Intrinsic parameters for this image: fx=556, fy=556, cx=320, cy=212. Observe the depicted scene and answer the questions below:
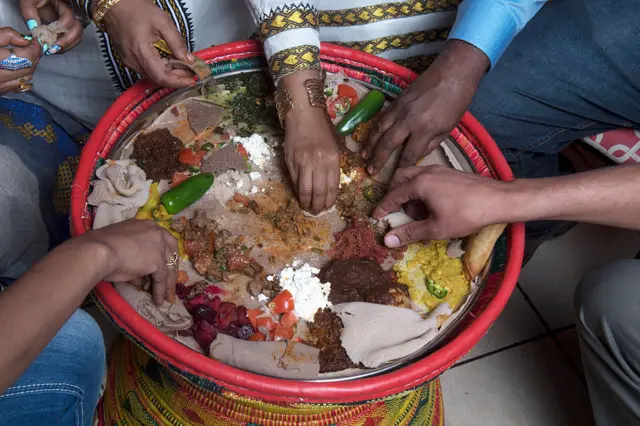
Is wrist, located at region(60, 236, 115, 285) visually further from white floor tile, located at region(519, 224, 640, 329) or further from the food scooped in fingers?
white floor tile, located at region(519, 224, 640, 329)

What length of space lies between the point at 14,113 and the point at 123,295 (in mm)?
674

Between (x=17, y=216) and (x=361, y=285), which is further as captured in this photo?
(x=17, y=216)

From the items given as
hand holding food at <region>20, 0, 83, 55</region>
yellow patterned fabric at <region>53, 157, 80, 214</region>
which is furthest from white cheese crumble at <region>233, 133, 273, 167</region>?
yellow patterned fabric at <region>53, 157, 80, 214</region>

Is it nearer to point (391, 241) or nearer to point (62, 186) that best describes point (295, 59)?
point (391, 241)

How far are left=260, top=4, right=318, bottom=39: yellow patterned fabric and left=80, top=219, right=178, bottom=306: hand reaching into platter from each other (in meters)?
0.45

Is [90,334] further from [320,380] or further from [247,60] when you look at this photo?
[247,60]

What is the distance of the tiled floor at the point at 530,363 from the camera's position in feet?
4.84

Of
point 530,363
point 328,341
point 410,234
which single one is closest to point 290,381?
point 328,341

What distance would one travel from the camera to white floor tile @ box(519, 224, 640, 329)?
165cm

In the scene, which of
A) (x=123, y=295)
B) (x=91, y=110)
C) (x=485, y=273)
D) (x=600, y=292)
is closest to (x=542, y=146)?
(x=600, y=292)

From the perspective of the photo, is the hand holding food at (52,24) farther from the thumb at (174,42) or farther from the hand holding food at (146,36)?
the thumb at (174,42)

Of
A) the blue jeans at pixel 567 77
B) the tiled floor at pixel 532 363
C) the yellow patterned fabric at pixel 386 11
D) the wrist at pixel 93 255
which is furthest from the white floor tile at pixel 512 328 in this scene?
the wrist at pixel 93 255

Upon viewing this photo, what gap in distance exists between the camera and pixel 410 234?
3.21ft

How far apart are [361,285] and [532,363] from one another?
2.76 ft
